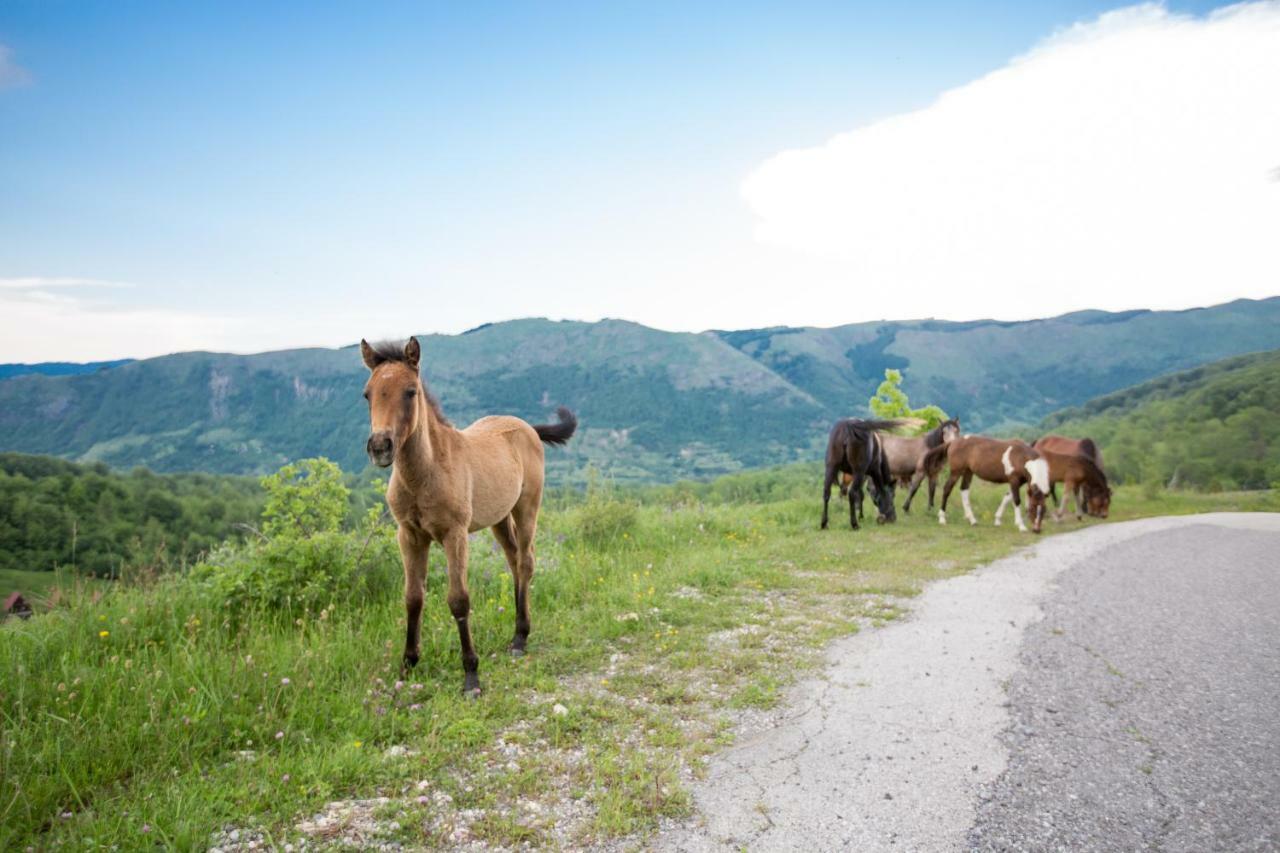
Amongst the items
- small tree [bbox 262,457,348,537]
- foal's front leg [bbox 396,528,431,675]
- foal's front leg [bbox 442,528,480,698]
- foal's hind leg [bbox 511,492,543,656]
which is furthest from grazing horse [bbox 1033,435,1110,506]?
small tree [bbox 262,457,348,537]

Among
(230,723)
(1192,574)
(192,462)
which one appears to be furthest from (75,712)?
(192,462)

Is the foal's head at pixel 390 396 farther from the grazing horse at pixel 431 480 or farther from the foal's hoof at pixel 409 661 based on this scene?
the foal's hoof at pixel 409 661

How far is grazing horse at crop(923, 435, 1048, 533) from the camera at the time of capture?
44.0 ft

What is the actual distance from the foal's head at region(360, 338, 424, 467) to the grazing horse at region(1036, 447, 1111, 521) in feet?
49.6

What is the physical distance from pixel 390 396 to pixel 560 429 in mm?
3123

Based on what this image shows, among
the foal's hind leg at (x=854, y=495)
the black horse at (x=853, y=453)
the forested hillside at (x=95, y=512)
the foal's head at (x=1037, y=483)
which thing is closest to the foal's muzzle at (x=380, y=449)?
the black horse at (x=853, y=453)

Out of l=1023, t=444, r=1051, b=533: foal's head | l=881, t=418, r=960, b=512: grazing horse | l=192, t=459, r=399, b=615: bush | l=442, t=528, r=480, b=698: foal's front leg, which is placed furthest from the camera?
l=881, t=418, r=960, b=512: grazing horse

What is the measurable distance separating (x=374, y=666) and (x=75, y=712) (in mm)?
1756

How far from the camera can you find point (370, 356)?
14.9 feet

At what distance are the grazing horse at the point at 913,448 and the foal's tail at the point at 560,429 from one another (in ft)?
40.8

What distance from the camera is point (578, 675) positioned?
5.02 metres

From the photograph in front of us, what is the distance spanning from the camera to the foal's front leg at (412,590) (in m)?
4.80

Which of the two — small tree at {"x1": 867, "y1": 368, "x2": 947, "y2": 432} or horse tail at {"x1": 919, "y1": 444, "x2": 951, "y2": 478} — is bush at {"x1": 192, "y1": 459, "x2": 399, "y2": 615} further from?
small tree at {"x1": 867, "y1": 368, "x2": 947, "y2": 432}

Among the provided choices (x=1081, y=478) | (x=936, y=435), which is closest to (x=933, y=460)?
(x=936, y=435)
